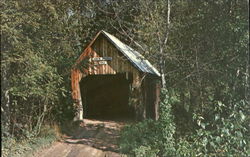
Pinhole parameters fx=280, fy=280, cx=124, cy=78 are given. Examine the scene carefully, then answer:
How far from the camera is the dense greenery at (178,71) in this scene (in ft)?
23.2

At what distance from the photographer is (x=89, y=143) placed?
9.91m

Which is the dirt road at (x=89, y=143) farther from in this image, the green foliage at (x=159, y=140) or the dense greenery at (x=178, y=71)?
the dense greenery at (x=178, y=71)

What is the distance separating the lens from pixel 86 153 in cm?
876

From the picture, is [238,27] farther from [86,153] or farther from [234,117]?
[86,153]

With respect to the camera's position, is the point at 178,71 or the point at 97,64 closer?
the point at 178,71

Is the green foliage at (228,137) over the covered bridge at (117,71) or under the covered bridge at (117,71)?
under

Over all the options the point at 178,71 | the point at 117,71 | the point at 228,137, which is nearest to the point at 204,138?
the point at 228,137

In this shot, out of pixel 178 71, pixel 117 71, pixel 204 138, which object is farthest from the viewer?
pixel 117 71

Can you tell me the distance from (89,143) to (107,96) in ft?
28.9

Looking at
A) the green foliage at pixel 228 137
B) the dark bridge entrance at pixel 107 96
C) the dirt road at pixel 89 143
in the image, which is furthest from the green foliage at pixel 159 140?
the dark bridge entrance at pixel 107 96

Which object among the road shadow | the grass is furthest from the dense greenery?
the road shadow

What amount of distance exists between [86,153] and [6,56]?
376 cm

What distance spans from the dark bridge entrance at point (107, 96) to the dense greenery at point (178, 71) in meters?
6.55

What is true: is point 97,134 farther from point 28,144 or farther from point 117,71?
point 117,71
